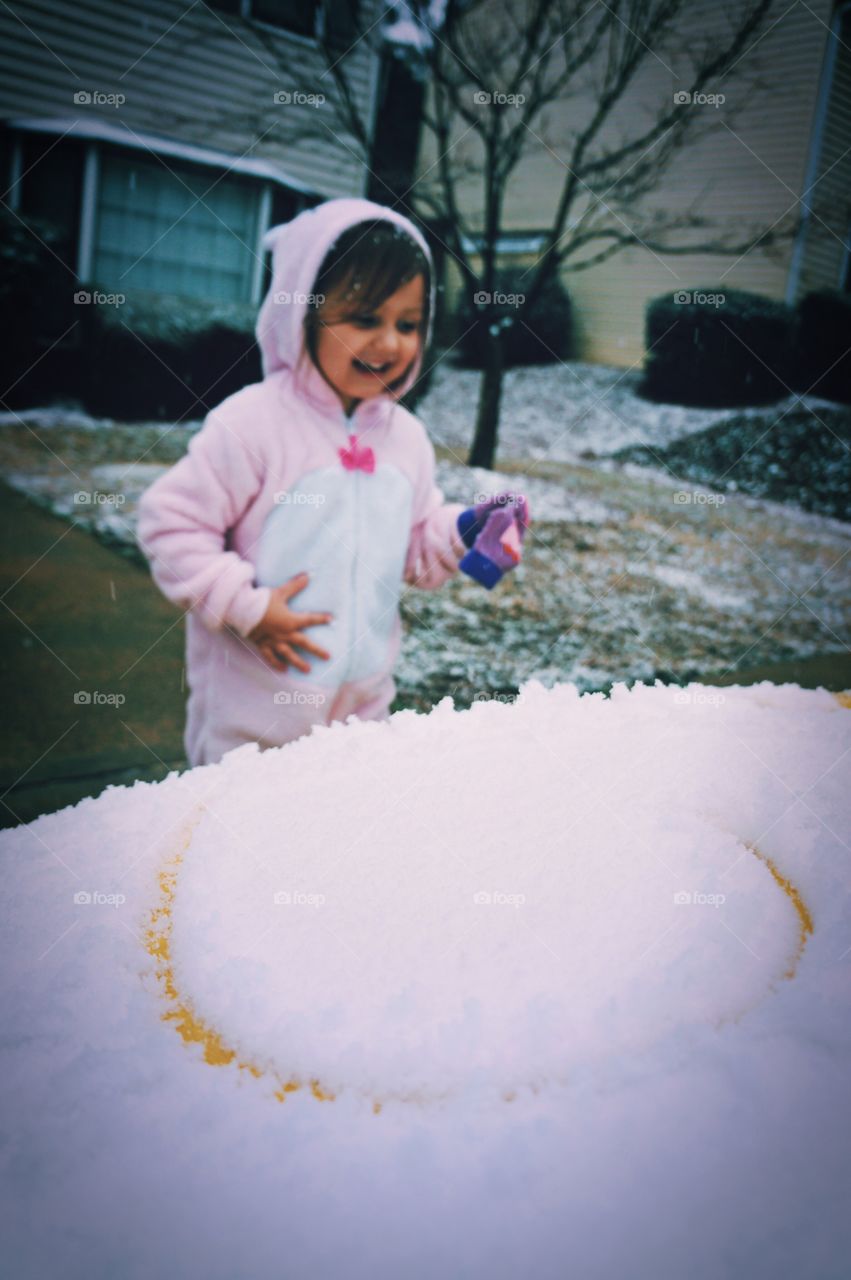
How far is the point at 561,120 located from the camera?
1896 millimetres

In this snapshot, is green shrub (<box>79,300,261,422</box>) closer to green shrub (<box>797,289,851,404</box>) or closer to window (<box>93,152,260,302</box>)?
window (<box>93,152,260,302</box>)

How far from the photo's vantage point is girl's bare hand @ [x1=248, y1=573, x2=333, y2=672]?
148 cm

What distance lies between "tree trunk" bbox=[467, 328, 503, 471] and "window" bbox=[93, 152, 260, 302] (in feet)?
1.77

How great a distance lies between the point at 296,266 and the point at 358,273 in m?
0.09

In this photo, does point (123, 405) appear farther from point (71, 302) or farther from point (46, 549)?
point (46, 549)

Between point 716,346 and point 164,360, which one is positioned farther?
point 716,346

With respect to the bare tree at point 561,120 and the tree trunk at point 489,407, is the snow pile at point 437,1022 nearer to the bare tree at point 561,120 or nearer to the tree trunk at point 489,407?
the tree trunk at point 489,407

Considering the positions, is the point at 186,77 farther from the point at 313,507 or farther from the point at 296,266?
the point at 313,507

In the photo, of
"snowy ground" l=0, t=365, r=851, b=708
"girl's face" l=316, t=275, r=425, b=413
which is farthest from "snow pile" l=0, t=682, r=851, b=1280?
"snowy ground" l=0, t=365, r=851, b=708

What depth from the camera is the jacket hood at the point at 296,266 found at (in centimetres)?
144

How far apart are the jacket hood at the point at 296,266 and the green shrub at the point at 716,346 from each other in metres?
0.71

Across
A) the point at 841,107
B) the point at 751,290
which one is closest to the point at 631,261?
the point at 751,290

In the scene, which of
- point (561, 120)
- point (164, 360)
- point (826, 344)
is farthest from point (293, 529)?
point (826, 344)

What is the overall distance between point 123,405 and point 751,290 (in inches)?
51.3
